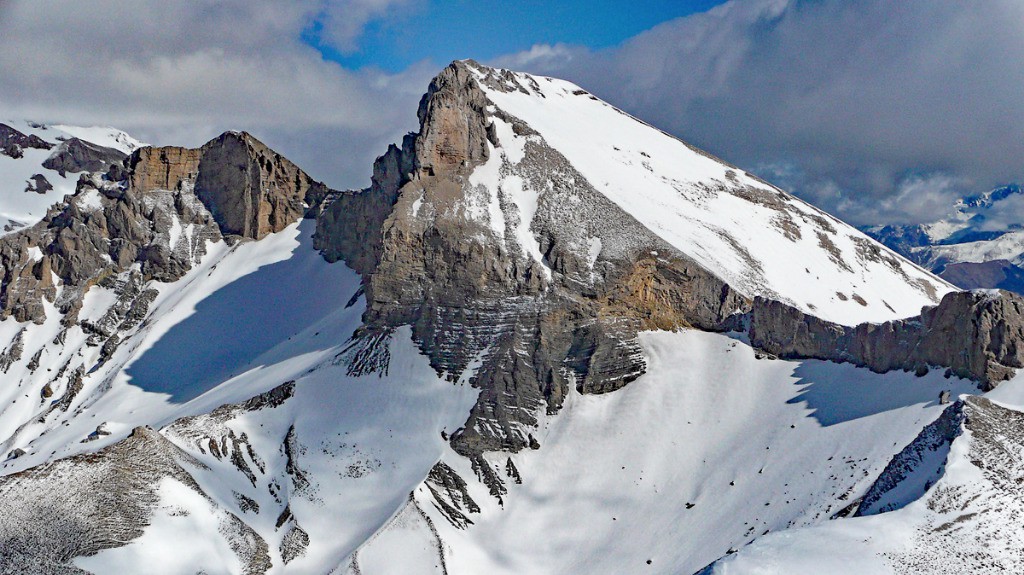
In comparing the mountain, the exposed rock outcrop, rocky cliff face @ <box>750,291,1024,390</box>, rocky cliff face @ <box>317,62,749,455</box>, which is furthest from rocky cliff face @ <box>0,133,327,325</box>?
rocky cliff face @ <box>750,291,1024,390</box>

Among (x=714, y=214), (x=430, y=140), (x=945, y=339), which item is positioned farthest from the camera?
(x=714, y=214)

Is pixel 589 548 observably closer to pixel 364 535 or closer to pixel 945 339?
pixel 364 535

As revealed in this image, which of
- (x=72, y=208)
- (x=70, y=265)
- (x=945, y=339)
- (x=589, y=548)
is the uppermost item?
(x=72, y=208)

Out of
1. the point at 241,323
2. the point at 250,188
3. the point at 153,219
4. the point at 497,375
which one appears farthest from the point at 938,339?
the point at 153,219

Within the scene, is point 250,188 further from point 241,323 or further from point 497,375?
point 497,375

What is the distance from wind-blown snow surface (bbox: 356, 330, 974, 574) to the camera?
6756 centimetres

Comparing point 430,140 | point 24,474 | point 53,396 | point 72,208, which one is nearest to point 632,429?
point 430,140

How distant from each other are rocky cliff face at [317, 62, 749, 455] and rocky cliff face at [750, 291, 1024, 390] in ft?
31.9

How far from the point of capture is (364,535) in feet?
241

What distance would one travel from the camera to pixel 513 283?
91000 mm

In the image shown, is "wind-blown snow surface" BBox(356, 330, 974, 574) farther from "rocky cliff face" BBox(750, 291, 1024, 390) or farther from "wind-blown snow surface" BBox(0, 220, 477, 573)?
"wind-blown snow surface" BBox(0, 220, 477, 573)

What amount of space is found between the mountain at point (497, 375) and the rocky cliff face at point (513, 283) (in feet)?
0.88

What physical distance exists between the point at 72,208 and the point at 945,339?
407 feet

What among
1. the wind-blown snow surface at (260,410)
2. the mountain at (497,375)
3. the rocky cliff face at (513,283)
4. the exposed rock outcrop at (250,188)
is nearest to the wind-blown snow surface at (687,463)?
the mountain at (497,375)
